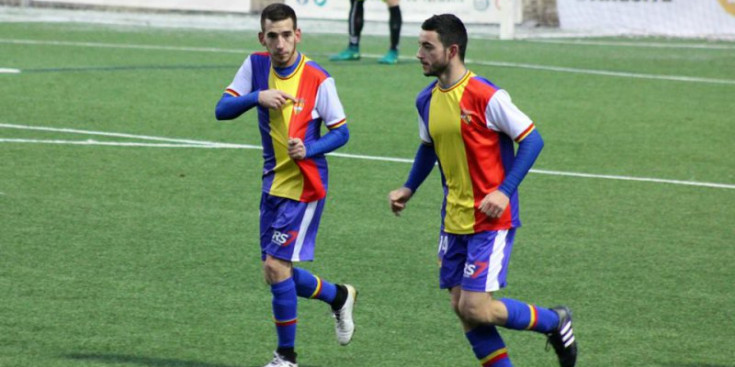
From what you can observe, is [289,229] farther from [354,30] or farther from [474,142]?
[354,30]

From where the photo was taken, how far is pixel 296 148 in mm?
6121

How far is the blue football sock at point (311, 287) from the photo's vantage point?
6.69m

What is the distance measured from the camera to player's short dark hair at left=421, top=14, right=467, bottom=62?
18.8 ft

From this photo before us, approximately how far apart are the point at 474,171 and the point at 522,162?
0.24 meters

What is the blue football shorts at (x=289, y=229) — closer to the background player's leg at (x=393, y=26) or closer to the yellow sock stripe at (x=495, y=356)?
the yellow sock stripe at (x=495, y=356)

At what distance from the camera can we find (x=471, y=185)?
19.0 ft

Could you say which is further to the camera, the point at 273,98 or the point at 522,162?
the point at 273,98

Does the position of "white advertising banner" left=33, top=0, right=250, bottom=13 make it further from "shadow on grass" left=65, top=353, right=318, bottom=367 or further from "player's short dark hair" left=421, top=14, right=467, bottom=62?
"player's short dark hair" left=421, top=14, right=467, bottom=62

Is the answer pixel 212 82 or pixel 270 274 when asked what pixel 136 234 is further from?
pixel 212 82

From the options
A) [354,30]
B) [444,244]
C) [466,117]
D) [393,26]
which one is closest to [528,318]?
[444,244]

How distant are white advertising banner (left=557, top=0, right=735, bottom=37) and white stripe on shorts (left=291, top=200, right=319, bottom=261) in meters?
19.8

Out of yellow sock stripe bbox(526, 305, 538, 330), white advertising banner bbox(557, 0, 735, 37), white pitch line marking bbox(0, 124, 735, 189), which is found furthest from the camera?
white advertising banner bbox(557, 0, 735, 37)

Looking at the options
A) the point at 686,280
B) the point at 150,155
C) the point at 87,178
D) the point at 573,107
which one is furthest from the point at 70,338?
the point at 573,107

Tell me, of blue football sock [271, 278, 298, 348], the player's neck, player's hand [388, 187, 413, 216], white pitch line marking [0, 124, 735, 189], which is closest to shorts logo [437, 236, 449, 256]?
player's hand [388, 187, 413, 216]
